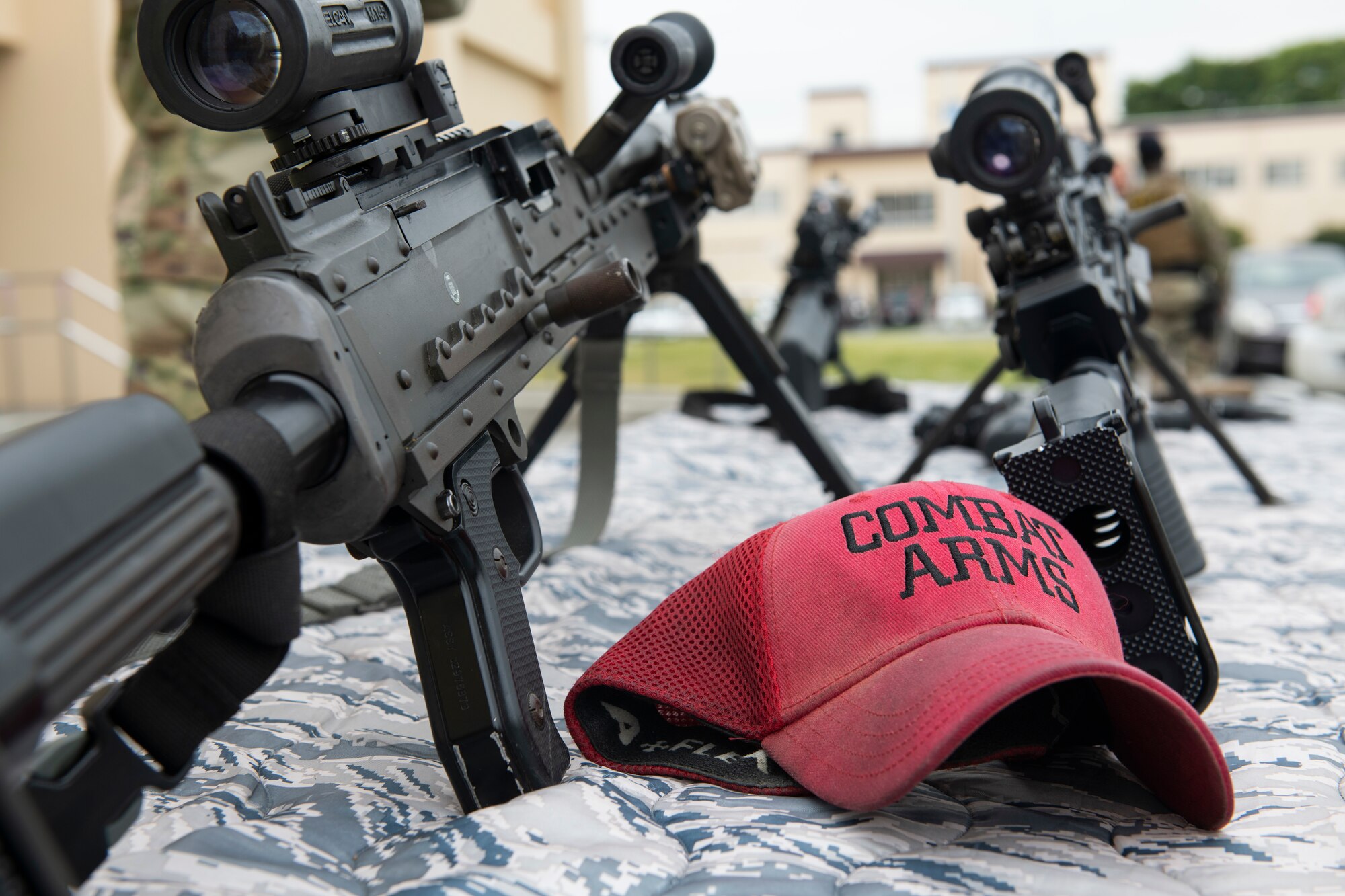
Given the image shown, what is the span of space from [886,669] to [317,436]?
0.46 m

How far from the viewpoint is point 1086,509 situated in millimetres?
1102

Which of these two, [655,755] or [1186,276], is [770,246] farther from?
[655,755]

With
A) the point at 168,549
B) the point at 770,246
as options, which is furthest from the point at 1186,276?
the point at 770,246

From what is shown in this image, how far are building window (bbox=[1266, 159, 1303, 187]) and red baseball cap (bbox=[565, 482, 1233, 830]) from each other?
988 inches

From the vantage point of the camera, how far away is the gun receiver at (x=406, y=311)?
30.8 inches

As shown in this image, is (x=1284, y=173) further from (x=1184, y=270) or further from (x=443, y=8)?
(x=443, y=8)

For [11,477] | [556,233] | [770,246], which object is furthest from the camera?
[770,246]

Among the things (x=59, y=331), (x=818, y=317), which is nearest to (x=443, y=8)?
(x=818, y=317)

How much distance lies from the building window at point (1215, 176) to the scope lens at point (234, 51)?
2414cm

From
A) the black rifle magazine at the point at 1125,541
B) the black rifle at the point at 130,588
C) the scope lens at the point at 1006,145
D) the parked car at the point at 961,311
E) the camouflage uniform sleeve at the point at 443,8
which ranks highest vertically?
the camouflage uniform sleeve at the point at 443,8

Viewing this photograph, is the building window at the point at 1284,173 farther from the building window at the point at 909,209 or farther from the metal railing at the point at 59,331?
the metal railing at the point at 59,331

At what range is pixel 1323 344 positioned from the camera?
18.1 ft

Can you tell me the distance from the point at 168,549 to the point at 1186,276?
16.1 feet

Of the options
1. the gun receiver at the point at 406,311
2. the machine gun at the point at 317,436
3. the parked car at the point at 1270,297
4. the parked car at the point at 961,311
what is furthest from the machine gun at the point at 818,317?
the parked car at the point at 961,311
